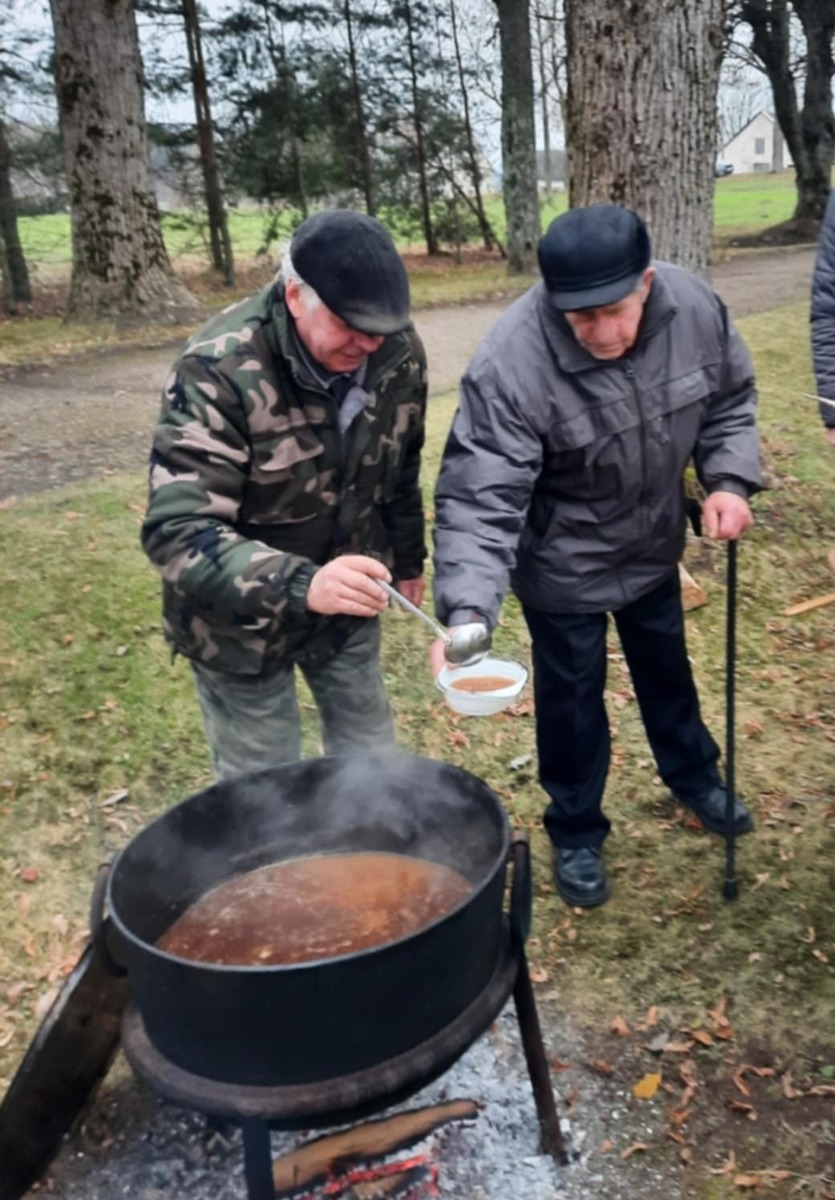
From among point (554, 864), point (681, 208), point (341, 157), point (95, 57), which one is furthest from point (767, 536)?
point (341, 157)

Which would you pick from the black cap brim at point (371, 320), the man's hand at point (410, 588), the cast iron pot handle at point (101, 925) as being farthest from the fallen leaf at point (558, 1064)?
the black cap brim at point (371, 320)

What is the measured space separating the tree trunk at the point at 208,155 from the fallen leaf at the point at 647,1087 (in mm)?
13968

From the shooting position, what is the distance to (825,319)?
420 cm

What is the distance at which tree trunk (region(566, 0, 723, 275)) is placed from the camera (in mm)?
4617

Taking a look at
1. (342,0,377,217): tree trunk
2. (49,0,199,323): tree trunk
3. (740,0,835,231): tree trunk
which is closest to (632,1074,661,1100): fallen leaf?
(49,0,199,323): tree trunk

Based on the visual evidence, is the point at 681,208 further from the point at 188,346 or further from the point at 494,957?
the point at 494,957

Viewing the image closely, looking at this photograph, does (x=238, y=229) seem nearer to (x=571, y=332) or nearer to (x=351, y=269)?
(x=571, y=332)

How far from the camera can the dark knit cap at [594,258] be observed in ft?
8.23

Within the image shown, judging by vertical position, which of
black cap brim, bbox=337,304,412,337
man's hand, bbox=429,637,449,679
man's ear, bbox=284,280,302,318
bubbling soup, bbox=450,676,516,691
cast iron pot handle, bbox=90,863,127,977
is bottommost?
cast iron pot handle, bbox=90,863,127,977

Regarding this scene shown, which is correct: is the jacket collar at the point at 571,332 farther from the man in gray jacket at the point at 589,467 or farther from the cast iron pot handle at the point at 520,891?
the cast iron pot handle at the point at 520,891

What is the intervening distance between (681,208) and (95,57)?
700 centimetres

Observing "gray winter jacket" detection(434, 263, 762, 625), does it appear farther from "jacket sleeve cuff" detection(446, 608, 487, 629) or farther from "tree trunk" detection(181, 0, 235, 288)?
"tree trunk" detection(181, 0, 235, 288)

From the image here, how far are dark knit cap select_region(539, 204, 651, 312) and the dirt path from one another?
421cm

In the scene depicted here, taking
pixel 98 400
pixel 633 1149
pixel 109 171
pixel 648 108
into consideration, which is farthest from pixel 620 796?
pixel 109 171
